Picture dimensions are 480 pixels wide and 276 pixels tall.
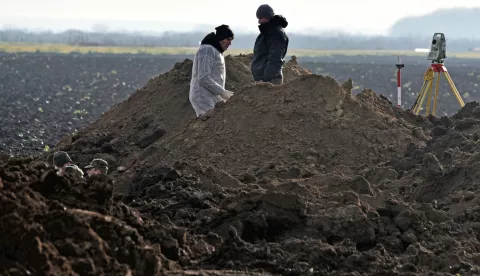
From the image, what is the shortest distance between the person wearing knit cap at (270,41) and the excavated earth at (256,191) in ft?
1.94

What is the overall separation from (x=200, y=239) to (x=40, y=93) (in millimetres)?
28006

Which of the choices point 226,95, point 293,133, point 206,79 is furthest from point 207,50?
point 293,133

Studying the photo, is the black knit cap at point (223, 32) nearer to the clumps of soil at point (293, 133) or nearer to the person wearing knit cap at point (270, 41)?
the person wearing knit cap at point (270, 41)

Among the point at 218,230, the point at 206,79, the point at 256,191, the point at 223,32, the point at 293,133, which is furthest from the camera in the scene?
the point at 206,79

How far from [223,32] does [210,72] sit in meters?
0.62

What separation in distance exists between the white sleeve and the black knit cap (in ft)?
0.76

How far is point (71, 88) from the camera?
3925 cm

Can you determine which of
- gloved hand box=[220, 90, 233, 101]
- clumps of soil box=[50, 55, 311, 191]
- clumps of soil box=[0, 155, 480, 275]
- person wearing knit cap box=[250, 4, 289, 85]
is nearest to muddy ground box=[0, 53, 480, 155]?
clumps of soil box=[50, 55, 311, 191]

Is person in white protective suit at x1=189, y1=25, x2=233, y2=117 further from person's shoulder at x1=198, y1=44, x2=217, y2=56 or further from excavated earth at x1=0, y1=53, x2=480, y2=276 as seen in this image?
excavated earth at x1=0, y1=53, x2=480, y2=276

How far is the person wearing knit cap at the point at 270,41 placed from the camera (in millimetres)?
15258

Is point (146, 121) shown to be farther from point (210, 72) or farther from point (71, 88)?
point (71, 88)

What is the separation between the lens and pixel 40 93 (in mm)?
35688

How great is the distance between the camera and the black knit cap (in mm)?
14758

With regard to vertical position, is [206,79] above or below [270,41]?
below
